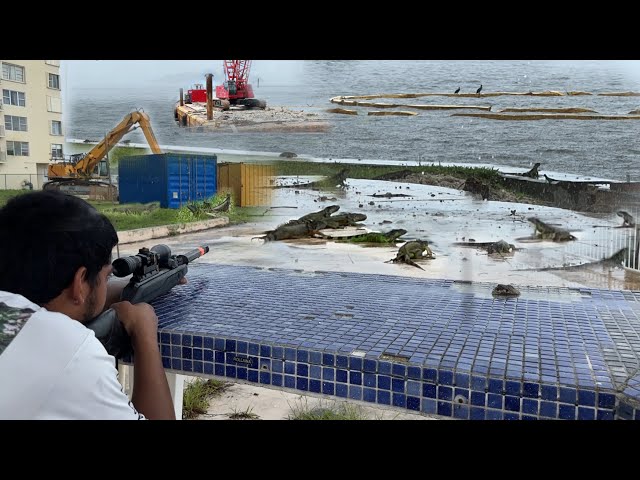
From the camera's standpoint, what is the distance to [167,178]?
349 centimetres

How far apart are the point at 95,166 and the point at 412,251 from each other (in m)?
2.61

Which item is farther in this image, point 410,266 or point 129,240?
point 410,266

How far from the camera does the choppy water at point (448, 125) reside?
2.64 meters

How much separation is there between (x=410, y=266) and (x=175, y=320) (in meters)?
2.34

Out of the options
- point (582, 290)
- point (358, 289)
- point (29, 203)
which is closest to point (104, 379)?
point (29, 203)

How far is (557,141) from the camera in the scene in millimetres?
2822

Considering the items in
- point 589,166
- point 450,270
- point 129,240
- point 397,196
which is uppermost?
point 589,166

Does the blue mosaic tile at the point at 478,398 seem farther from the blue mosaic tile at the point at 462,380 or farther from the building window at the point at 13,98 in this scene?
the building window at the point at 13,98

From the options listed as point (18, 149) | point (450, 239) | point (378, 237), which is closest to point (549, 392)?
point (450, 239)

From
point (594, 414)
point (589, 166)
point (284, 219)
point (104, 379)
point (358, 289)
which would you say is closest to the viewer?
A: point (104, 379)

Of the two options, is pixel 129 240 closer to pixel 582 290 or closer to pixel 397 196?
pixel 397 196

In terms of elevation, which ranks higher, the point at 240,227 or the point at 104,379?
the point at 104,379

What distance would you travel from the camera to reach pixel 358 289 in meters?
1.25

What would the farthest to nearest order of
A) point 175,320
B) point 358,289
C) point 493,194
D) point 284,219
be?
1. point 284,219
2. point 493,194
3. point 358,289
4. point 175,320
